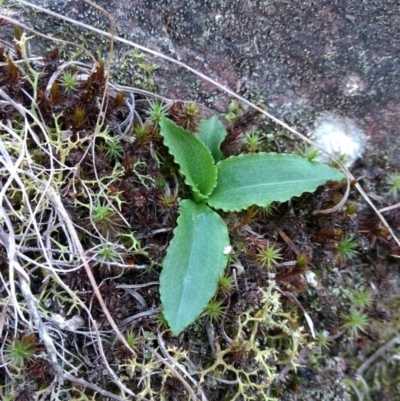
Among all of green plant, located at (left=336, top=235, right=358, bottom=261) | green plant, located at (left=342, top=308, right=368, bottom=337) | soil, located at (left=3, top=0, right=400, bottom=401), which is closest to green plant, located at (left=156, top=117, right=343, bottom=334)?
soil, located at (left=3, top=0, right=400, bottom=401)

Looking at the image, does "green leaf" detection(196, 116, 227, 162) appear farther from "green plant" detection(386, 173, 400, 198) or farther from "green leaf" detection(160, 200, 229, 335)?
"green plant" detection(386, 173, 400, 198)

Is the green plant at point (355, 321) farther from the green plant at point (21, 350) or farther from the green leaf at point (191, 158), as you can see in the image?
the green plant at point (21, 350)

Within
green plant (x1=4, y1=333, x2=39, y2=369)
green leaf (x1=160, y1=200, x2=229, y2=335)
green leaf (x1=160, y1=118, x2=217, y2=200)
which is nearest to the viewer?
green plant (x1=4, y1=333, x2=39, y2=369)

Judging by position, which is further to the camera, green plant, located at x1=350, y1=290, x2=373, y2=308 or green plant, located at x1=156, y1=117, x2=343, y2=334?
green plant, located at x1=350, y1=290, x2=373, y2=308

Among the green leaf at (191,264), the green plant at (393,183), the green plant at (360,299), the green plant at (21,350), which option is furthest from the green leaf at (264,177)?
the green plant at (21,350)

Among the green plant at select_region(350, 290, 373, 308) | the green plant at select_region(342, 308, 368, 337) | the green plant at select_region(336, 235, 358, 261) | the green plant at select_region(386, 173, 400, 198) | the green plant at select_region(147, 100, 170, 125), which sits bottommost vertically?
the green plant at select_region(342, 308, 368, 337)

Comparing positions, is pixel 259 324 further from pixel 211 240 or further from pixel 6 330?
pixel 6 330

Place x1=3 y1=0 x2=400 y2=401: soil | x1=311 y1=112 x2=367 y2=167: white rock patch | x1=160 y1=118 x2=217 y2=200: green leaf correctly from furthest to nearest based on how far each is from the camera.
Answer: x1=311 y1=112 x2=367 y2=167: white rock patch, x1=3 y1=0 x2=400 y2=401: soil, x1=160 y1=118 x2=217 y2=200: green leaf

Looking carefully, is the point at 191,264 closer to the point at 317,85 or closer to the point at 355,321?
the point at 355,321
